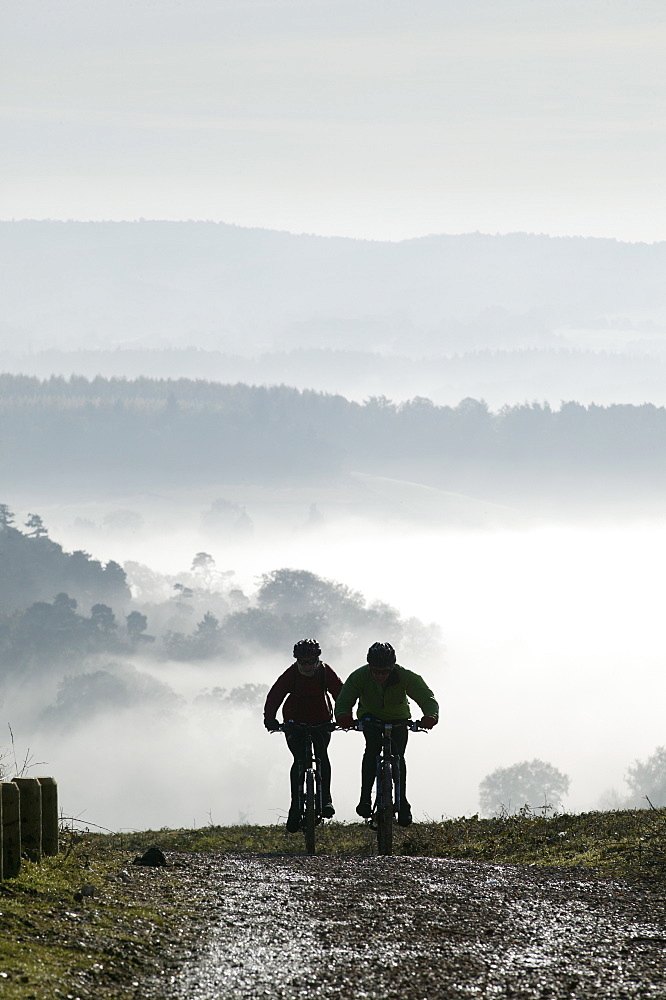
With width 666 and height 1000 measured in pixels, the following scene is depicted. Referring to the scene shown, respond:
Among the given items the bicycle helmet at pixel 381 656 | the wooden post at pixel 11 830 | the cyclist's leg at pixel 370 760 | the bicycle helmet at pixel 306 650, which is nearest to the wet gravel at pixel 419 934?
the wooden post at pixel 11 830

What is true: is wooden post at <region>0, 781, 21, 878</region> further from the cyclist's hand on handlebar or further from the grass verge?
the cyclist's hand on handlebar

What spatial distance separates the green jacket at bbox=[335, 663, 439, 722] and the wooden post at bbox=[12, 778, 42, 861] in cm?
456

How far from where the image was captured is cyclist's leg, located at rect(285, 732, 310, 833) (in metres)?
13.3

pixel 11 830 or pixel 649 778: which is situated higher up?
pixel 11 830

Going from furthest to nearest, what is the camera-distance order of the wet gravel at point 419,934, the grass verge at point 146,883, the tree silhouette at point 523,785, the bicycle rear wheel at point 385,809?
the tree silhouette at point 523,785
the bicycle rear wheel at point 385,809
the wet gravel at point 419,934
the grass verge at point 146,883

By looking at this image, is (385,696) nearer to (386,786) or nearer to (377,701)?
(377,701)

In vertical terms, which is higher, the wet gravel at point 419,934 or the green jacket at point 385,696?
the green jacket at point 385,696

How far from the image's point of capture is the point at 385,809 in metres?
12.5

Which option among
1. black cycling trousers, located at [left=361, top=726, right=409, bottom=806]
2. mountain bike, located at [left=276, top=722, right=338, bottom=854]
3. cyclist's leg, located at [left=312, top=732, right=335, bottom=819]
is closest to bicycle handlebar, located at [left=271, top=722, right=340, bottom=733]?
mountain bike, located at [left=276, top=722, right=338, bottom=854]

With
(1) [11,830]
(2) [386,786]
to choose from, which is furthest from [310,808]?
(1) [11,830]

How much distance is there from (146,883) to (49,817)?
37.4 inches

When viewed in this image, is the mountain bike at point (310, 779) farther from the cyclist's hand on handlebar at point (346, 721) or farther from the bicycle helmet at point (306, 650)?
the bicycle helmet at point (306, 650)

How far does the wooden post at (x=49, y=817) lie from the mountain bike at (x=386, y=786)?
427 cm

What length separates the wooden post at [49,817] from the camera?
9.16m
